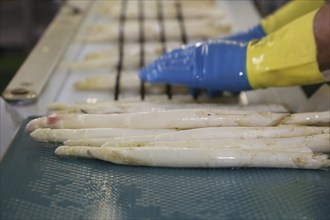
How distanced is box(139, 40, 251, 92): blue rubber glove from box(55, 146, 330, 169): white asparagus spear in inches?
16.1

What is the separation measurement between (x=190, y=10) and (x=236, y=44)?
1175 mm

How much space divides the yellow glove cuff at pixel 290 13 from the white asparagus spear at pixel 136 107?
53cm

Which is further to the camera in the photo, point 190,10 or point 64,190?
point 190,10

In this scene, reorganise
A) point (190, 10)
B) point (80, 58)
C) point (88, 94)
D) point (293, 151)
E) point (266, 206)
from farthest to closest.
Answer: point (190, 10) → point (80, 58) → point (88, 94) → point (293, 151) → point (266, 206)

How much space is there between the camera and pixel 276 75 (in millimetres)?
1483

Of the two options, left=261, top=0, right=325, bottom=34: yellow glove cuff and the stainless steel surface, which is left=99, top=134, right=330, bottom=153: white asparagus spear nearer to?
the stainless steel surface

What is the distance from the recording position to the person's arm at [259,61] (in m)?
1.39

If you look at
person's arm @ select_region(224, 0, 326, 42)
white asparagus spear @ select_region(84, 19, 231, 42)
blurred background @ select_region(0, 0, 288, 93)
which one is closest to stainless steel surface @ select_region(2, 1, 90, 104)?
white asparagus spear @ select_region(84, 19, 231, 42)

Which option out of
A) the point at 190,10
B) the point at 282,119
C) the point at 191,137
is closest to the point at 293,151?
the point at 282,119

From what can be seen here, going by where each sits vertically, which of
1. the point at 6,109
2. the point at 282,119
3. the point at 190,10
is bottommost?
the point at 190,10

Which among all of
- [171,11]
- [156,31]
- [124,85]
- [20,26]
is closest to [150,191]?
[124,85]

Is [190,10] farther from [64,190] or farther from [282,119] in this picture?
[64,190]

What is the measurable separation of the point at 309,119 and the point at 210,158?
1.13 ft

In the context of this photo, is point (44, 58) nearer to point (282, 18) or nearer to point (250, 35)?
point (250, 35)
